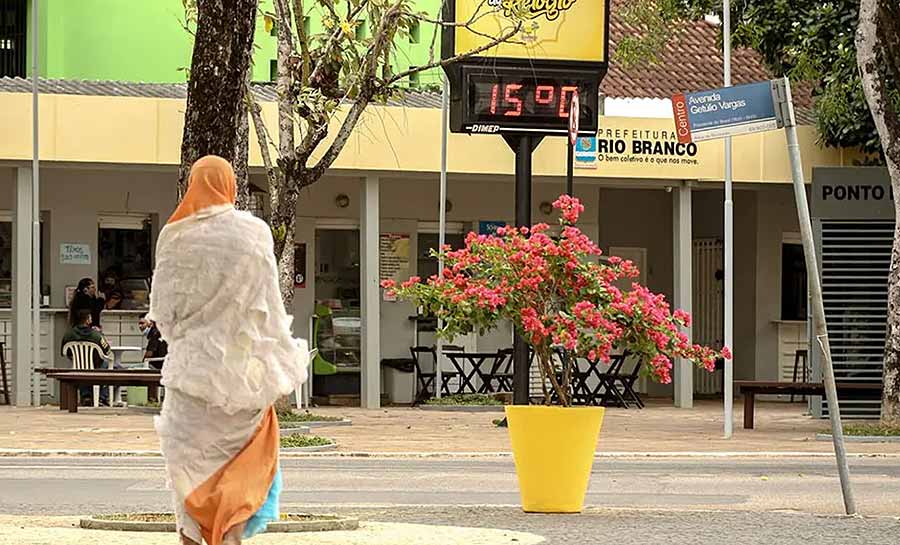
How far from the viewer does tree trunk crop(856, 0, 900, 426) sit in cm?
2139

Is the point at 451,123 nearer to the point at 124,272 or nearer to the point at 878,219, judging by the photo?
the point at 878,219

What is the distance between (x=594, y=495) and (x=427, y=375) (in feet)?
49.1

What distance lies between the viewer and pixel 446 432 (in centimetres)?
2253

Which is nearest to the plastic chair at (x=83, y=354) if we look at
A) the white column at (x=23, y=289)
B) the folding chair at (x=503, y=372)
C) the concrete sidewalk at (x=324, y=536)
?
the white column at (x=23, y=289)

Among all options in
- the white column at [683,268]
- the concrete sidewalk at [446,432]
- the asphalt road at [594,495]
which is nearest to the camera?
the asphalt road at [594,495]

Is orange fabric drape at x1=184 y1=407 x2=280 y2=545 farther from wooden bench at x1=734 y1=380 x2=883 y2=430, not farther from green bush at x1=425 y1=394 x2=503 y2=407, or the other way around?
green bush at x1=425 y1=394 x2=503 y2=407

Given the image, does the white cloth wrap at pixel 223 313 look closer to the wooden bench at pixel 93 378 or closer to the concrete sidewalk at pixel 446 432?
the concrete sidewalk at pixel 446 432

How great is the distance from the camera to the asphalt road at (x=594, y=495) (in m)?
11.2

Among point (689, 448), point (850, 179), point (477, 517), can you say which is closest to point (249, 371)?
point (477, 517)

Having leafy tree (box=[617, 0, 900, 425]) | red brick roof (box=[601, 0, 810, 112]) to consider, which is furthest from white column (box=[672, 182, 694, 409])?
red brick roof (box=[601, 0, 810, 112])

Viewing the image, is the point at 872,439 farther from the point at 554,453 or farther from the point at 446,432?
the point at 554,453

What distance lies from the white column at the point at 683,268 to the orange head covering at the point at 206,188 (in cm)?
2085

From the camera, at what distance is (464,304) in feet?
41.0

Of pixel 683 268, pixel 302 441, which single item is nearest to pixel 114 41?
pixel 683 268
